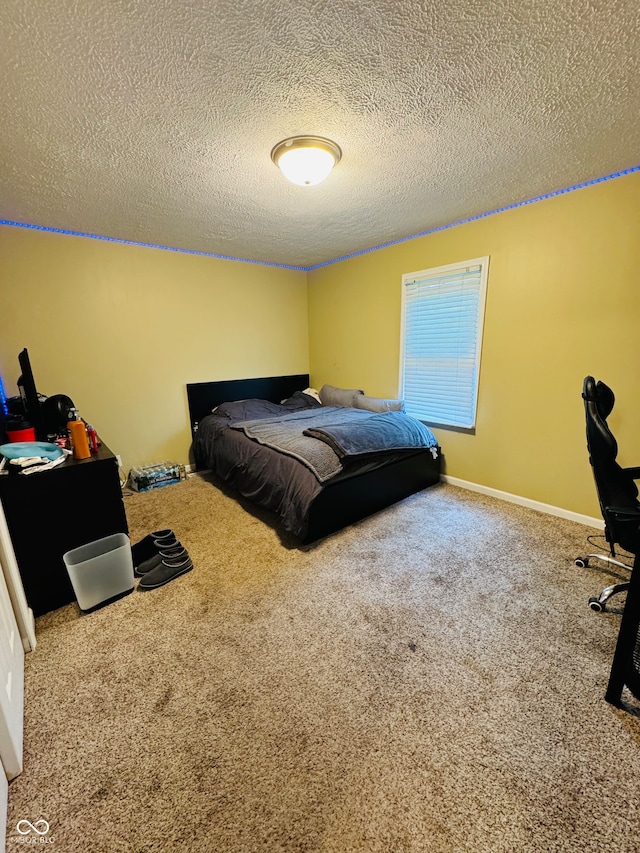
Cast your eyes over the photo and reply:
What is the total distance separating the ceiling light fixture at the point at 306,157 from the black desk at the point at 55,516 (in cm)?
198

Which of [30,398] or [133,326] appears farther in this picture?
[133,326]

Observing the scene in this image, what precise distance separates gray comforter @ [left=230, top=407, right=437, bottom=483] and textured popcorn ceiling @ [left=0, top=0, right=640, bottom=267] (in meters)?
1.75

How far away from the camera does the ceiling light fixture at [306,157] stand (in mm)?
1791

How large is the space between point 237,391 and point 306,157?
2.74 meters

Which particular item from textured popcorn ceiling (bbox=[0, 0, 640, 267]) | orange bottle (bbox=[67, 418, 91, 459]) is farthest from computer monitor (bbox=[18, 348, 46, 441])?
textured popcorn ceiling (bbox=[0, 0, 640, 267])

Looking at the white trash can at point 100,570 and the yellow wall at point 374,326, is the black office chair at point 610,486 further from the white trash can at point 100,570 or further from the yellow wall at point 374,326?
the white trash can at point 100,570

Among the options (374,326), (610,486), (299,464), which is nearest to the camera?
(610,486)

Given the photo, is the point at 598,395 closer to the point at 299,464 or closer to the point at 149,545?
the point at 299,464

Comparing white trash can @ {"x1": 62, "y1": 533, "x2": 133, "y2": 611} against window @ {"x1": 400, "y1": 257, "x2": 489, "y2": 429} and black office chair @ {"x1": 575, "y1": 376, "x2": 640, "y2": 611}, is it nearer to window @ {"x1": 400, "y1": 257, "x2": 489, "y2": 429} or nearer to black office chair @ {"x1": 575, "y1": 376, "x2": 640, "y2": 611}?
black office chair @ {"x1": 575, "y1": 376, "x2": 640, "y2": 611}

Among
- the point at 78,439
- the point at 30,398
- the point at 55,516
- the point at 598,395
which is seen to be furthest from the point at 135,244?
the point at 598,395

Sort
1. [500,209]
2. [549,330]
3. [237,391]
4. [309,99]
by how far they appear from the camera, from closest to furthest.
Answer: [309,99] < [549,330] < [500,209] < [237,391]

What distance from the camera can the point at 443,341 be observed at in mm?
3297

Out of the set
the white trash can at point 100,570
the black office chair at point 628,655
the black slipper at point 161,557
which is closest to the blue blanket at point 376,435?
the black slipper at point 161,557

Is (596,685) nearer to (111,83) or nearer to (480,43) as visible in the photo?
(480,43)
